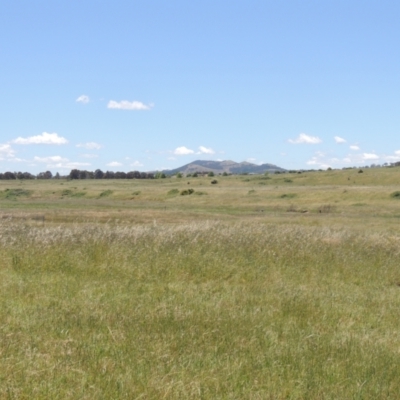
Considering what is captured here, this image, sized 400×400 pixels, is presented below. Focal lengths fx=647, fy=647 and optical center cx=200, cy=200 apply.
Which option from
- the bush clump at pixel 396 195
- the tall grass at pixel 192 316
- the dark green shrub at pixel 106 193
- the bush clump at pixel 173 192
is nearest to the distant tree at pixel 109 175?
the dark green shrub at pixel 106 193

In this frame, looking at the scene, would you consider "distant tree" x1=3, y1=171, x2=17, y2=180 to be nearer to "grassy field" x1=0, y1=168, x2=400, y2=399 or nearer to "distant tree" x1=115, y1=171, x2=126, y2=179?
"distant tree" x1=115, y1=171, x2=126, y2=179

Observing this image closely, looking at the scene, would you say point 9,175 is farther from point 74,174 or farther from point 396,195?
point 396,195

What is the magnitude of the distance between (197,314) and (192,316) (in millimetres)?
154

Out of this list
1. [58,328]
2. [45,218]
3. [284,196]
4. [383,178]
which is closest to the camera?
[58,328]

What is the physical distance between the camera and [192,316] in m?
8.16

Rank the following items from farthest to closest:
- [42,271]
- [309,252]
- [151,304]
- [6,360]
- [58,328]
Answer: [309,252]
[42,271]
[151,304]
[58,328]
[6,360]

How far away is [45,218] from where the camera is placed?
37875mm

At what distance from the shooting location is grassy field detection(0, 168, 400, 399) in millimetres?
6020

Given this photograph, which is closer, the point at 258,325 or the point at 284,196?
the point at 258,325

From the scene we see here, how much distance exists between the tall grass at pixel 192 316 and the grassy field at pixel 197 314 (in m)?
0.02

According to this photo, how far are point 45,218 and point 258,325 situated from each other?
3141cm

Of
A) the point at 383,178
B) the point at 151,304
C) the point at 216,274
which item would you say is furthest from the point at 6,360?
the point at 383,178

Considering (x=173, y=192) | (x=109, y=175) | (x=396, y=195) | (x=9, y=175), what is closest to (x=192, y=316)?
(x=396, y=195)

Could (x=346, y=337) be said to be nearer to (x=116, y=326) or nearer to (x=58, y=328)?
(x=116, y=326)
